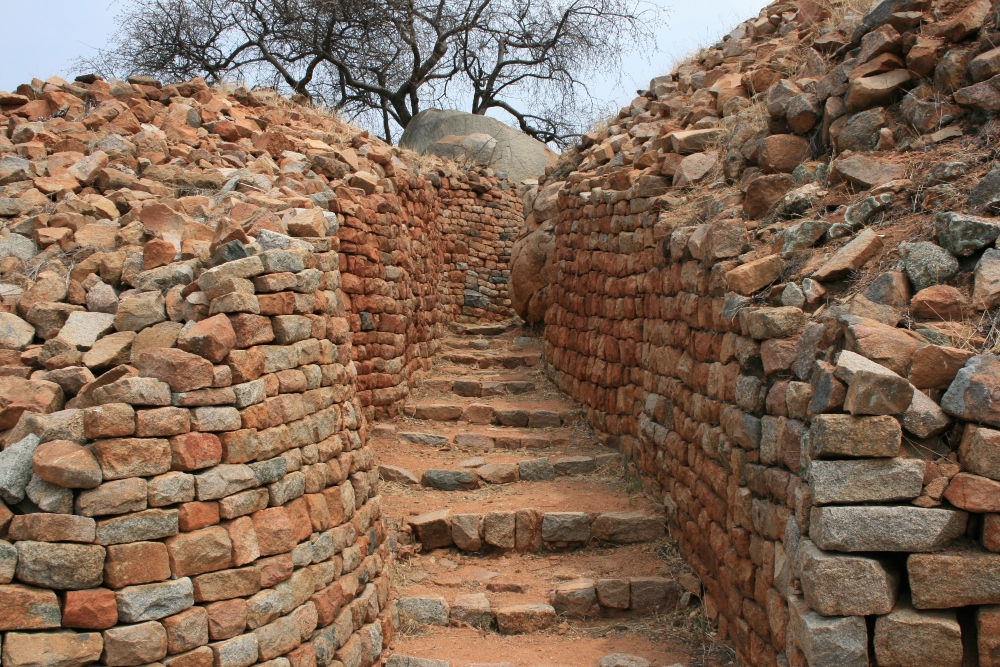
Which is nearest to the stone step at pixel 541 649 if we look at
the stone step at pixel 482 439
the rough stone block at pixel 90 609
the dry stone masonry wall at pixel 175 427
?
the dry stone masonry wall at pixel 175 427

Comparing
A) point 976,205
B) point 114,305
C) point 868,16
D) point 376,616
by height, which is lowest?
→ point 376,616

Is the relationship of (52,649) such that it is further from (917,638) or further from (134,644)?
(917,638)

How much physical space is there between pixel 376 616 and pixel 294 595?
1.00 metres

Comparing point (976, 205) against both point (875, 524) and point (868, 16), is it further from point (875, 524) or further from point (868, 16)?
point (868, 16)

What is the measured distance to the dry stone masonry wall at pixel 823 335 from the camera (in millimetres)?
3318

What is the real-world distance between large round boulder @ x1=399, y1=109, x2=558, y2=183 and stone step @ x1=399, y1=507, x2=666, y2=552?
29.7 ft

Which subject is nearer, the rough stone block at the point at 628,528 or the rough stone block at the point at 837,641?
the rough stone block at the point at 837,641

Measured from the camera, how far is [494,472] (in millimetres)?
7422

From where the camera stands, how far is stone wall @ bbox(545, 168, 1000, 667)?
10.7ft

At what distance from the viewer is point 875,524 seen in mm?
3336

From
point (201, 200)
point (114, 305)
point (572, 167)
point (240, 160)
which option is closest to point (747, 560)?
point (114, 305)

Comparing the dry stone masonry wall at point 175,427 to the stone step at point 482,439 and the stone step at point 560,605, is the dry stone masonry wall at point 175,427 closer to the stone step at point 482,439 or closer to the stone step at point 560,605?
the stone step at point 560,605

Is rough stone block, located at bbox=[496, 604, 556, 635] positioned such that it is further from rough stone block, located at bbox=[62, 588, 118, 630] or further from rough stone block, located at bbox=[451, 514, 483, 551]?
rough stone block, located at bbox=[62, 588, 118, 630]

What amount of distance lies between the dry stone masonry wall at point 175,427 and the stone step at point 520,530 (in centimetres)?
87
